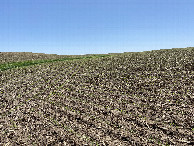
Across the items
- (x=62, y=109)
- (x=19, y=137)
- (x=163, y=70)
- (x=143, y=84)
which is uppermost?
(x=163, y=70)

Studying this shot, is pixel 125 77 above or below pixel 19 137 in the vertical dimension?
above

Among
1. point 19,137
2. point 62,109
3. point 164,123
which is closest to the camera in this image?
point 19,137

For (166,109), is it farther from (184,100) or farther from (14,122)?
(14,122)

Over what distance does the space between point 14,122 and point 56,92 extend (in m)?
4.84

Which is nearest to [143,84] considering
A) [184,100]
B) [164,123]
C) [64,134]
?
[184,100]

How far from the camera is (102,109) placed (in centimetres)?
1151

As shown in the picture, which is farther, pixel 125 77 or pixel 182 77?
pixel 125 77

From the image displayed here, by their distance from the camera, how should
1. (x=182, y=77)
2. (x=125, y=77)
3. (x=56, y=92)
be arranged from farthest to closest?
(x=125, y=77) < (x=182, y=77) < (x=56, y=92)

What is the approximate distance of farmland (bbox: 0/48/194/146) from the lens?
8.84 m

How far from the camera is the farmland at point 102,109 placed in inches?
348

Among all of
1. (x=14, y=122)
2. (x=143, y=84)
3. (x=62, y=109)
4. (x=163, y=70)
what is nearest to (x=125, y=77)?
(x=143, y=84)

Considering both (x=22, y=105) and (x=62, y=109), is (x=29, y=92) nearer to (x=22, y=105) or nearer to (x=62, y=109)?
(x=22, y=105)

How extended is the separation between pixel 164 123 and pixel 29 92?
1145cm

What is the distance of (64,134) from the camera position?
912 centimetres
